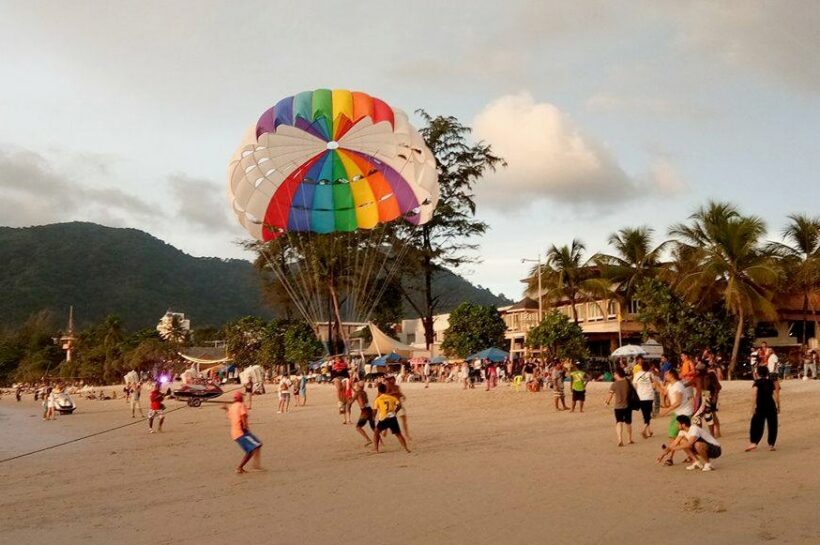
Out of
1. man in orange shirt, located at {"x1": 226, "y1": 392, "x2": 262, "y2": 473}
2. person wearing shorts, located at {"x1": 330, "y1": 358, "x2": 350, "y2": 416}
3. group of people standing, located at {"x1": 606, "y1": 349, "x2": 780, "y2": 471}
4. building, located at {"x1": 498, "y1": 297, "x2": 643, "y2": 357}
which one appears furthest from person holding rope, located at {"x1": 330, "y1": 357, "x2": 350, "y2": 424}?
building, located at {"x1": 498, "y1": 297, "x2": 643, "y2": 357}

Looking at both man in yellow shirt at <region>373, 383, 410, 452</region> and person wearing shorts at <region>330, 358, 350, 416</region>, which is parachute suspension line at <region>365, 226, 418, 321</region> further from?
man in yellow shirt at <region>373, 383, 410, 452</region>

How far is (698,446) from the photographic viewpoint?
32.7ft

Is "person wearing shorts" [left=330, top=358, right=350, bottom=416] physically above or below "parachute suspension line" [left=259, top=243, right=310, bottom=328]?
below

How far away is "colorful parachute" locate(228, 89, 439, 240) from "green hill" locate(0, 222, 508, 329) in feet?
279

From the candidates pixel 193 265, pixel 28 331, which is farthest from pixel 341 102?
pixel 193 265

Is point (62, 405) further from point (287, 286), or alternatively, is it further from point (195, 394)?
point (287, 286)

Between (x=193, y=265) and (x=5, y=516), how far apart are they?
147310 millimetres

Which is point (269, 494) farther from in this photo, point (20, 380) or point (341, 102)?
point (20, 380)

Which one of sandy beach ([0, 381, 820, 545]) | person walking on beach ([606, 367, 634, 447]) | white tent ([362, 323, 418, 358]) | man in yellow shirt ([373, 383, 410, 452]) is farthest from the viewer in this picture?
white tent ([362, 323, 418, 358])

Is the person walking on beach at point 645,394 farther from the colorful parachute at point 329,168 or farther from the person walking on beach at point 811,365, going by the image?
the person walking on beach at point 811,365

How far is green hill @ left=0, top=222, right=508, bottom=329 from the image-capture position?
118 metres

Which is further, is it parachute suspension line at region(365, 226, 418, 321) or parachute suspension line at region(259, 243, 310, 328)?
parachute suspension line at region(365, 226, 418, 321)

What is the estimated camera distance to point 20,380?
3265 inches

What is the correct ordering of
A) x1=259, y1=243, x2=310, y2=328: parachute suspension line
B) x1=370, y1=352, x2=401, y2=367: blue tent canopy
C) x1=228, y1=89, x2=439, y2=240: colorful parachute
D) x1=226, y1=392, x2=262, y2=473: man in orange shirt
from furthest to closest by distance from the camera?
x1=370, y1=352, x2=401, y2=367: blue tent canopy
x1=259, y1=243, x2=310, y2=328: parachute suspension line
x1=228, y1=89, x2=439, y2=240: colorful parachute
x1=226, y1=392, x2=262, y2=473: man in orange shirt
